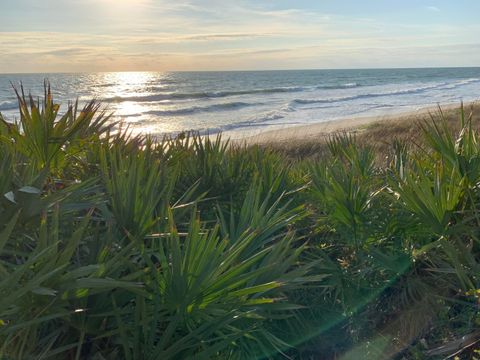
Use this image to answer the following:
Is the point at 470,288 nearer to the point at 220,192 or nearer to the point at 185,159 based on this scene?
the point at 220,192

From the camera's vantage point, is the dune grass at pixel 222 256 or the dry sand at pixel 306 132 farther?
the dry sand at pixel 306 132

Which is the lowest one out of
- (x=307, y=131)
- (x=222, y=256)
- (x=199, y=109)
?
(x=307, y=131)

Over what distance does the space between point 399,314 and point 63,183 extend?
78.2 inches

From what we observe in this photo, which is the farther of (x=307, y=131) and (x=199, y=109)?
(x=199, y=109)

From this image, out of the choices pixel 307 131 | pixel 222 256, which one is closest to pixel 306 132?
pixel 307 131

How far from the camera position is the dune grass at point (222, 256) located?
175cm

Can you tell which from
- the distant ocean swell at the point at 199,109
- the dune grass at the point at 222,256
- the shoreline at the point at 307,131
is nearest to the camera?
the dune grass at the point at 222,256

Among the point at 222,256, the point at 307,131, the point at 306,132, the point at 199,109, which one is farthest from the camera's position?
the point at 199,109

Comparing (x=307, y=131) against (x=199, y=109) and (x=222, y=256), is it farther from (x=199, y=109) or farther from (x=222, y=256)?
(x=222, y=256)

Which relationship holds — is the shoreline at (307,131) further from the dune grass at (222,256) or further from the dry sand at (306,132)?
the dune grass at (222,256)

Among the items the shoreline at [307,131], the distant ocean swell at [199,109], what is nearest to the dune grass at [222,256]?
the shoreline at [307,131]

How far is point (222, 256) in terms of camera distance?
1841 millimetres

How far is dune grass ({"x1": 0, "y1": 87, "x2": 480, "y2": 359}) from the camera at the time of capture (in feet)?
5.73

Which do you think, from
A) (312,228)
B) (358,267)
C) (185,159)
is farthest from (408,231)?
(185,159)
